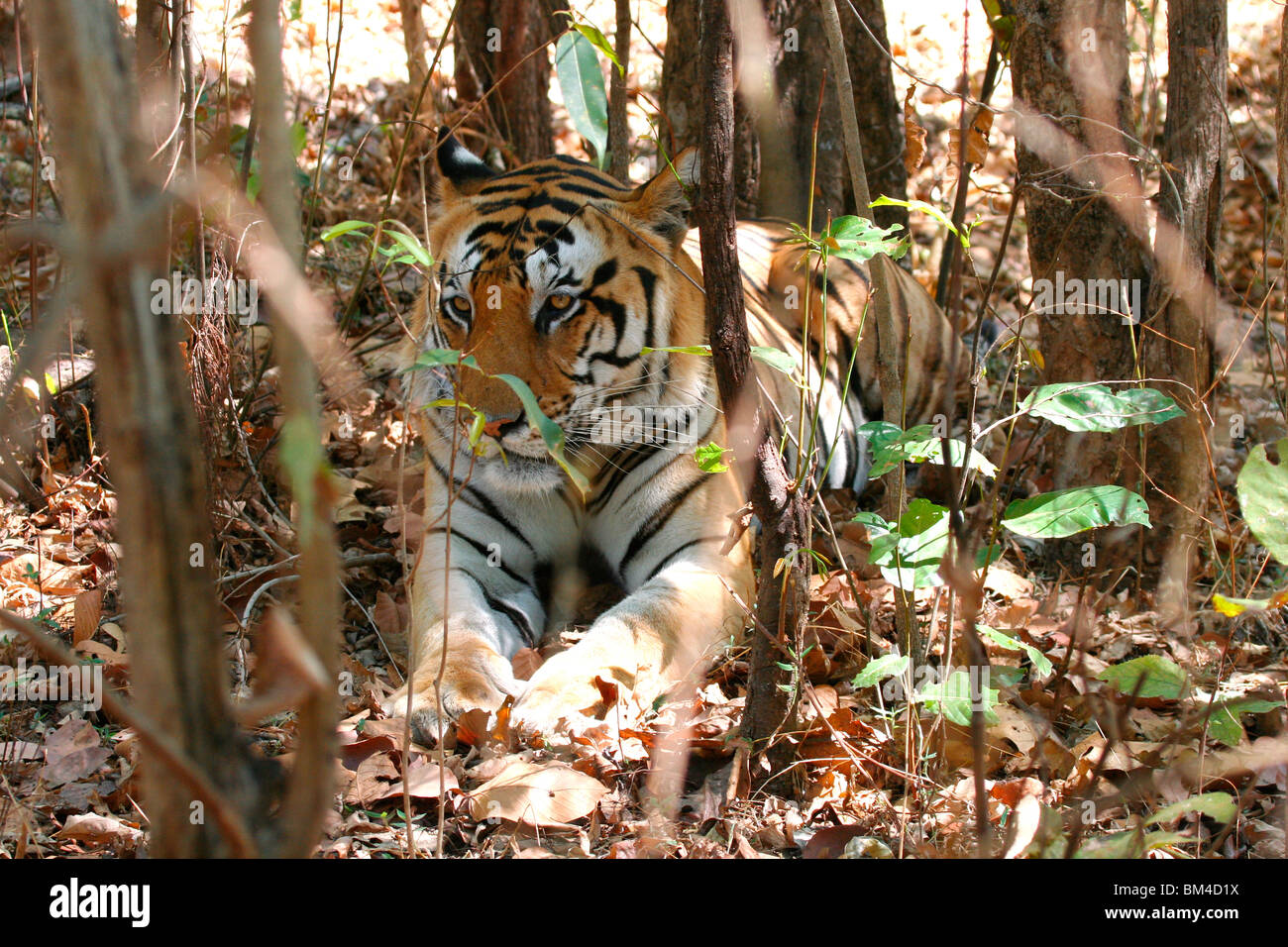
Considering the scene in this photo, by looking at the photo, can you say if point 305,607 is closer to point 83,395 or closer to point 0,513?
point 0,513

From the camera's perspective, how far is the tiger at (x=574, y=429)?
3197mm

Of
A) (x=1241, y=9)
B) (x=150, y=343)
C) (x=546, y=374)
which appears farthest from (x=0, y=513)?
(x=1241, y=9)

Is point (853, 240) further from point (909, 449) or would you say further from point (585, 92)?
point (585, 92)

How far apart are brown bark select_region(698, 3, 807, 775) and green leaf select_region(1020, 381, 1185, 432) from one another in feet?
1.76

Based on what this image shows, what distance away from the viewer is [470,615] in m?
3.24

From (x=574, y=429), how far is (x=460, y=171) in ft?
3.73

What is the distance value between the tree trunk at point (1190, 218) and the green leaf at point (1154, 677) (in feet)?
3.30

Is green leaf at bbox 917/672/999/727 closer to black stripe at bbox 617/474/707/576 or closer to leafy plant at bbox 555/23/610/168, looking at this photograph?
black stripe at bbox 617/474/707/576

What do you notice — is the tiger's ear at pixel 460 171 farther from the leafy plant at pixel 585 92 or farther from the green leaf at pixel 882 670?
the green leaf at pixel 882 670

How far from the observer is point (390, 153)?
6254 millimetres

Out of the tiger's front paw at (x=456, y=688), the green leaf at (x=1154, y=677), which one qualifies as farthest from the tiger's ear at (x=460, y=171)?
the green leaf at (x=1154, y=677)

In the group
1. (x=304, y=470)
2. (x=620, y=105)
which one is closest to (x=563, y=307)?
(x=620, y=105)
